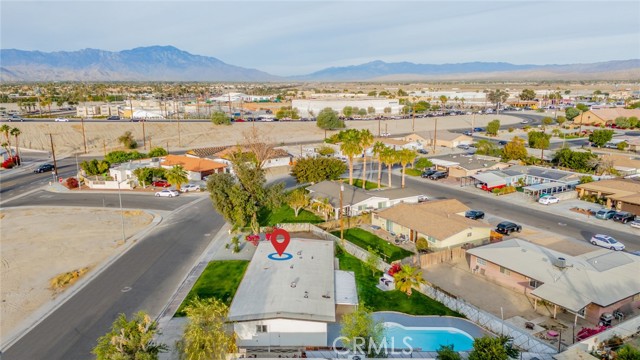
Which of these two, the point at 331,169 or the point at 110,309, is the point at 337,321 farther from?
the point at 331,169

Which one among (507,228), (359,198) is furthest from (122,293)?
(507,228)

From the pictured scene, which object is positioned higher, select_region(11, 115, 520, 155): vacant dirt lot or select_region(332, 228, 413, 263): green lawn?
select_region(11, 115, 520, 155): vacant dirt lot

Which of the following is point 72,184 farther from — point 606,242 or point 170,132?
point 606,242

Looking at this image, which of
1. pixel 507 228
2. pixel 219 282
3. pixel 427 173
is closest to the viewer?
pixel 219 282

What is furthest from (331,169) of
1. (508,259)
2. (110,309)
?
(110,309)

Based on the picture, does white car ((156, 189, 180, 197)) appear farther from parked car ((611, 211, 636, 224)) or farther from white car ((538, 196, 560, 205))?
parked car ((611, 211, 636, 224))

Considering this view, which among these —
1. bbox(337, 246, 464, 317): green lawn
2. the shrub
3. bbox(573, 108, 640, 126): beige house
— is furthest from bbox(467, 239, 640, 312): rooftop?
bbox(573, 108, 640, 126): beige house

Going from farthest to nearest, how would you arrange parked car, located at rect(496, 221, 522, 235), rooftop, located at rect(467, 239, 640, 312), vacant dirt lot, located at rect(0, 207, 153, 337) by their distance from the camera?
parked car, located at rect(496, 221, 522, 235) < vacant dirt lot, located at rect(0, 207, 153, 337) < rooftop, located at rect(467, 239, 640, 312)
